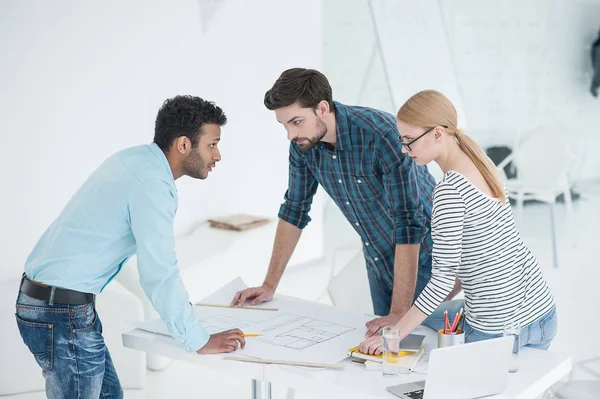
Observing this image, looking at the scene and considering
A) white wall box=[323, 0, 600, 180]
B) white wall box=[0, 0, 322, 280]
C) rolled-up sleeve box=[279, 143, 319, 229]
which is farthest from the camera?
white wall box=[323, 0, 600, 180]

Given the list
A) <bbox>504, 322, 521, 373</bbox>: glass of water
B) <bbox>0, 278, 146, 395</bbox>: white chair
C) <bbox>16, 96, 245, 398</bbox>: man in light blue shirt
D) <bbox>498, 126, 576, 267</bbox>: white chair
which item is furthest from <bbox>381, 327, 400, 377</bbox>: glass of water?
<bbox>498, 126, 576, 267</bbox>: white chair

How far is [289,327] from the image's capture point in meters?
2.20

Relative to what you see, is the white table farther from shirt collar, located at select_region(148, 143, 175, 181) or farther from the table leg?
shirt collar, located at select_region(148, 143, 175, 181)

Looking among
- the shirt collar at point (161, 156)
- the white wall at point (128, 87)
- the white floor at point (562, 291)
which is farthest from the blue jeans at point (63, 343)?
the white wall at point (128, 87)

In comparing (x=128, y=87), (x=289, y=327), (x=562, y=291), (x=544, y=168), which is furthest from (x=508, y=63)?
(x=289, y=327)

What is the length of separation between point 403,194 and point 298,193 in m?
0.47

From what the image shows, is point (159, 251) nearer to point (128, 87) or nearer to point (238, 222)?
point (128, 87)

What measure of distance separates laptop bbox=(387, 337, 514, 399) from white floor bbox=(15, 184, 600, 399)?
46 centimetres

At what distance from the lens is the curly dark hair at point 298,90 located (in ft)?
7.29

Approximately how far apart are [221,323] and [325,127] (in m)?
0.68

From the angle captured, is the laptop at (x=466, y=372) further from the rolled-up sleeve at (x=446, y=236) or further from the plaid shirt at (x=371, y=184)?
the plaid shirt at (x=371, y=184)

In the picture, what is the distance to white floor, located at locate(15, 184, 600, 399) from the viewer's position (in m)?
3.41

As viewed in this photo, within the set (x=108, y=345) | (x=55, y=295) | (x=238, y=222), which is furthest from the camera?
(x=238, y=222)

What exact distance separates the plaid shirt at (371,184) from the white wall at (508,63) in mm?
4981
